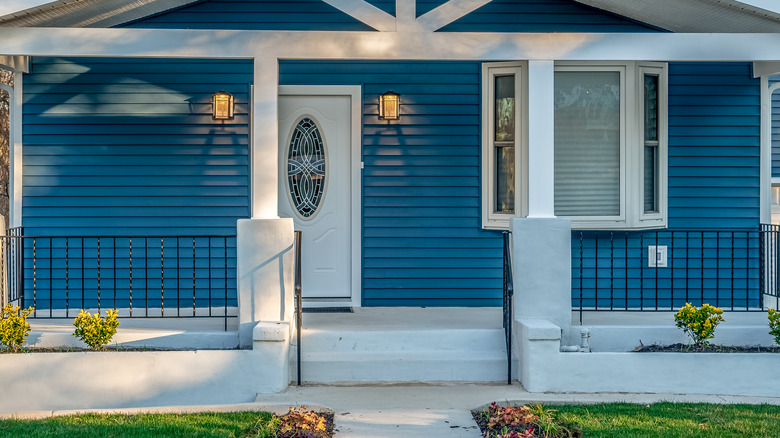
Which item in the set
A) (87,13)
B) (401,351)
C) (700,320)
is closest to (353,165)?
(401,351)

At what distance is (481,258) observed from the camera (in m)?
8.39

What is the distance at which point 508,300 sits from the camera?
6730 millimetres

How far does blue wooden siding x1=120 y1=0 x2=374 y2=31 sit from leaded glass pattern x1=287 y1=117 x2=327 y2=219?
97 cm

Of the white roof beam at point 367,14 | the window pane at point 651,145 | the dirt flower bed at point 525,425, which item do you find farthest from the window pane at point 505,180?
the dirt flower bed at point 525,425

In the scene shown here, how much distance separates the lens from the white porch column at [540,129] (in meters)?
6.58

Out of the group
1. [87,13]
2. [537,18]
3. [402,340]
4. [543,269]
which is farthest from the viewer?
[537,18]

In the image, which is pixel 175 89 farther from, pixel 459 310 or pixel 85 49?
pixel 459 310

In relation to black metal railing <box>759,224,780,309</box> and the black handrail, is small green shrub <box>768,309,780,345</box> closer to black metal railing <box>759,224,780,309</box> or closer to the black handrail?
black metal railing <box>759,224,780,309</box>

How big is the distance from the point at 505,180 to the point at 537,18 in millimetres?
1614

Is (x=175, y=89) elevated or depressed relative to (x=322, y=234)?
elevated

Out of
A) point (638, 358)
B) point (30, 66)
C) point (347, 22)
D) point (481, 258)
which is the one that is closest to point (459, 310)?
point (481, 258)

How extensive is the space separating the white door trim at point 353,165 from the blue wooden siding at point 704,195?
2.13m

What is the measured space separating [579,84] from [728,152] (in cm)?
171

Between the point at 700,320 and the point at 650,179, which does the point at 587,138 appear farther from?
the point at 700,320
